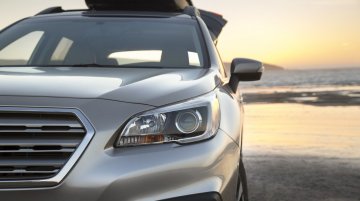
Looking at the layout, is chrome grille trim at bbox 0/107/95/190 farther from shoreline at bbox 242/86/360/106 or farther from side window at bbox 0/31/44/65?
shoreline at bbox 242/86/360/106

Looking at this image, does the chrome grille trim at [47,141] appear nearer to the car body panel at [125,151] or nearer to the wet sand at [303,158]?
the car body panel at [125,151]

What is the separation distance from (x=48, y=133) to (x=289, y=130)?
9434 millimetres

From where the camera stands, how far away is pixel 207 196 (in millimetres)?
2541

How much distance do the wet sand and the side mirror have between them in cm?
177

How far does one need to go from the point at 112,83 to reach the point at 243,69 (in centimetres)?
143

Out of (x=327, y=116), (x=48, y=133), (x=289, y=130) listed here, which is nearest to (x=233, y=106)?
(x=48, y=133)

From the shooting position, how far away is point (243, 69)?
4055 mm

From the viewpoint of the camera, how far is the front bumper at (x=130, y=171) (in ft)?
7.66

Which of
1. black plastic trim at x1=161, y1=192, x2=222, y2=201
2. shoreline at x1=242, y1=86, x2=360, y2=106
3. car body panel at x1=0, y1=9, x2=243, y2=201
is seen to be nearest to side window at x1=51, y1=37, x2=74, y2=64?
car body panel at x1=0, y1=9, x2=243, y2=201

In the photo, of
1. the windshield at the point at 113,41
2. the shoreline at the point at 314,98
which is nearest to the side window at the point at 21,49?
the windshield at the point at 113,41

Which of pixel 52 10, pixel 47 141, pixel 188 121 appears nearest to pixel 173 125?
pixel 188 121

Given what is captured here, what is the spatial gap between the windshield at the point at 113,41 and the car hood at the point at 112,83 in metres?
0.48

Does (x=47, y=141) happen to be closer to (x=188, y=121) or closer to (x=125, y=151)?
(x=125, y=151)

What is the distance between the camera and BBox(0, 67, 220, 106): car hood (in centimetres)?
264
